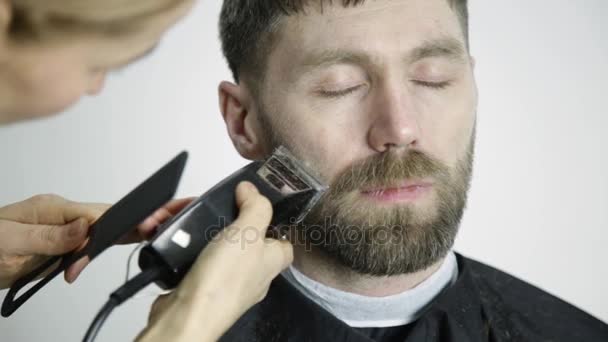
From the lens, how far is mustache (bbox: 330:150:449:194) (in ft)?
4.03

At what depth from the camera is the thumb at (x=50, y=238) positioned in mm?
1341

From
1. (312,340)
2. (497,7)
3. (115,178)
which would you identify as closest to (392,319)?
(312,340)

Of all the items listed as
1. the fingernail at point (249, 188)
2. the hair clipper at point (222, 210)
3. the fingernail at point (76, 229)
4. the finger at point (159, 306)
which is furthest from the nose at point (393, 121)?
the fingernail at point (76, 229)

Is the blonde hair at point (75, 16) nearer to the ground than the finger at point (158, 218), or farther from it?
farther from it

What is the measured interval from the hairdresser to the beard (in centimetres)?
19

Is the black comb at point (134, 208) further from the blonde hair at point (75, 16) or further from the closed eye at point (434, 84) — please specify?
the closed eye at point (434, 84)

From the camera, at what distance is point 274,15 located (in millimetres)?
1354

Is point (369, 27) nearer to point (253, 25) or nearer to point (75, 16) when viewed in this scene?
point (253, 25)

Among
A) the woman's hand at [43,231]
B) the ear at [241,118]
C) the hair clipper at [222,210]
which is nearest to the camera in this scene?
the hair clipper at [222,210]

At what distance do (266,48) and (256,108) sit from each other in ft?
0.44

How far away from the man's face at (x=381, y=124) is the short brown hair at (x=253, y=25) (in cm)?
3

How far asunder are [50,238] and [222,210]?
1.57ft

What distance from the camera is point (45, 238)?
137 cm

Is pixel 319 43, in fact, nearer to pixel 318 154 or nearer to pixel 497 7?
pixel 318 154
